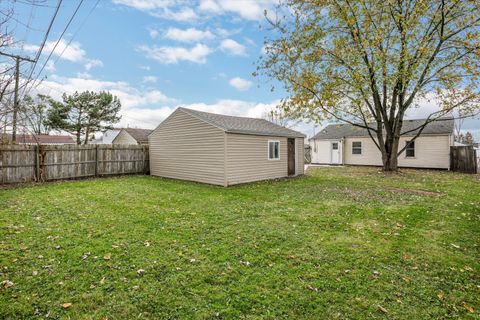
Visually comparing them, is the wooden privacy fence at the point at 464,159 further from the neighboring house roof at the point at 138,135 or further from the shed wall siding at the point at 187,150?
the neighboring house roof at the point at 138,135

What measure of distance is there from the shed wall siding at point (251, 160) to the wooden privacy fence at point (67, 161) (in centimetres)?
672

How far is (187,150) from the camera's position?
12758 millimetres

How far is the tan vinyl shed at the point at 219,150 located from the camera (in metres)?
11.2

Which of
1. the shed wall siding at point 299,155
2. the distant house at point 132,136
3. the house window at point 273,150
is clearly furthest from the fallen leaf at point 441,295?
the distant house at point 132,136

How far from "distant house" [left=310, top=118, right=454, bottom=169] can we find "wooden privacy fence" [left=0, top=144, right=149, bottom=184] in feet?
47.3

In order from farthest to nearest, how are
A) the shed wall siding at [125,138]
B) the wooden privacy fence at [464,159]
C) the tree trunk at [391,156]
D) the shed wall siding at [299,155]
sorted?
the shed wall siding at [125,138] → the wooden privacy fence at [464,159] → the tree trunk at [391,156] → the shed wall siding at [299,155]

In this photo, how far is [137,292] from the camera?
301cm

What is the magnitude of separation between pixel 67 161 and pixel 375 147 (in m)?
20.5

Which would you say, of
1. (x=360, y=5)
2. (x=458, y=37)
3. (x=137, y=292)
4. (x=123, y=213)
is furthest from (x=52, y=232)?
(x=458, y=37)

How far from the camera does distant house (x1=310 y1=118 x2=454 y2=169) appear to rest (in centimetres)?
1753

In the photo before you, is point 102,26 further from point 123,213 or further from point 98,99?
point 98,99

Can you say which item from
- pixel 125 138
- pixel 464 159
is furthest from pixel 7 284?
pixel 125 138

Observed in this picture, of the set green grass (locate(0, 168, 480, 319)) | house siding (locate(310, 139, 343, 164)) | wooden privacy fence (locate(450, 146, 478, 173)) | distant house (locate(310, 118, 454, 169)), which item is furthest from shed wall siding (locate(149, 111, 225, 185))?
wooden privacy fence (locate(450, 146, 478, 173))

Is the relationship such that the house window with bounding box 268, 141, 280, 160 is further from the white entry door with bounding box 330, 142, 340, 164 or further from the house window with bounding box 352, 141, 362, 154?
the house window with bounding box 352, 141, 362, 154
